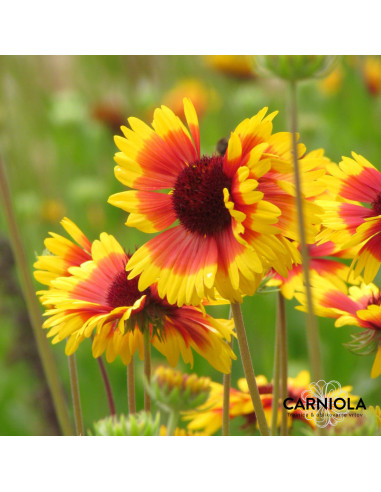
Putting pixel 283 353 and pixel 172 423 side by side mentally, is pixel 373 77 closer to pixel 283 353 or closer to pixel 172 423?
pixel 283 353

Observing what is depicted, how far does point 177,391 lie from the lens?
0.45 metres

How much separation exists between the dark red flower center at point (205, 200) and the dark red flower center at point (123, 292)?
0.07 meters

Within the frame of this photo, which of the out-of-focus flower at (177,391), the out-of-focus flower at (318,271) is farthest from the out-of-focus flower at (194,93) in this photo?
the out-of-focus flower at (177,391)

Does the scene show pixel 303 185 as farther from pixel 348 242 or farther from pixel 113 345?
pixel 113 345

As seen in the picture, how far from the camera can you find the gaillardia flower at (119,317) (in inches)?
18.6

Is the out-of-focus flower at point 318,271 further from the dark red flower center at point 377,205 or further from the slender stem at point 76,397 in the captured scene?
the slender stem at point 76,397

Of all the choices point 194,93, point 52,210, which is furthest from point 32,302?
point 194,93

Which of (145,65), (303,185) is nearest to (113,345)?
(303,185)

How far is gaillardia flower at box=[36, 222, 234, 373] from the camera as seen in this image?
0.47 meters

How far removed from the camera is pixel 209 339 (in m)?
0.48

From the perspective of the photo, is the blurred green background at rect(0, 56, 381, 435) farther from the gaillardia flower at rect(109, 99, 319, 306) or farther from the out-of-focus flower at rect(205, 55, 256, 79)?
the gaillardia flower at rect(109, 99, 319, 306)

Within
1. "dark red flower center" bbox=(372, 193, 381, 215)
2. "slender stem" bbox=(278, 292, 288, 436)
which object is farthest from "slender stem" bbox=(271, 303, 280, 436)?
"dark red flower center" bbox=(372, 193, 381, 215)

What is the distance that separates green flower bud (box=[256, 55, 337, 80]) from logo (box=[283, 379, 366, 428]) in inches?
8.5
